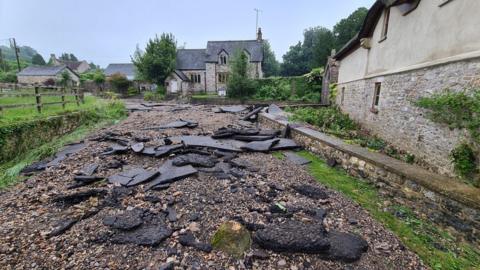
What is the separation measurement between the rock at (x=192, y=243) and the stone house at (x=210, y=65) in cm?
2868

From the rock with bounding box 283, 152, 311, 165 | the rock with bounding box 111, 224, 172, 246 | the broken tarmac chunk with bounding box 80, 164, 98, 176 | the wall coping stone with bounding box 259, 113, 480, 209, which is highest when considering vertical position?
the wall coping stone with bounding box 259, 113, 480, 209

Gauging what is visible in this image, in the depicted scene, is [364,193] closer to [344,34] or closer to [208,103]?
[208,103]

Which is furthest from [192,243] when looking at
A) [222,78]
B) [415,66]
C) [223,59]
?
[223,59]

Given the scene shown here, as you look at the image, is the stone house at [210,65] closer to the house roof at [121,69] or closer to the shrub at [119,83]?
the shrub at [119,83]

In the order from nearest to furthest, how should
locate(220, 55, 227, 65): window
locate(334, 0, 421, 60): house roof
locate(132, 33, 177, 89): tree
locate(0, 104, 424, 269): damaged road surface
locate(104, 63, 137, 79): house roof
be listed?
locate(0, 104, 424, 269): damaged road surface, locate(334, 0, 421, 60): house roof, locate(132, 33, 177, 89): tree, locate(220, 55, 227, 65): window, locate(104, 63, 137, 79): house roof

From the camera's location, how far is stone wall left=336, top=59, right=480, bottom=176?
170 inches

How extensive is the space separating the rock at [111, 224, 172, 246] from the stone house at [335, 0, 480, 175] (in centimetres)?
541

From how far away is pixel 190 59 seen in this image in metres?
32.2

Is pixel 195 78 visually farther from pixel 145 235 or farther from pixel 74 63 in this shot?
pixel 74 63

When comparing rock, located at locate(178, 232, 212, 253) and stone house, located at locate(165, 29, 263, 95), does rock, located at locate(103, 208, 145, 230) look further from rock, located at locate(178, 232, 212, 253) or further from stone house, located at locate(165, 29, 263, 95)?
stone house, located at locate(165, 29, 263, 95)

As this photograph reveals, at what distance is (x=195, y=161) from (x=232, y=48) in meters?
29.2

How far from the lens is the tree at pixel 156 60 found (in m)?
26.3

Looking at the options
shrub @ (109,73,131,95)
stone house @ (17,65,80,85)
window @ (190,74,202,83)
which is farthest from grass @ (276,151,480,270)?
stone house @ (17,65,80,85)

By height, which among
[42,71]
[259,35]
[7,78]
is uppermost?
[259,35]
